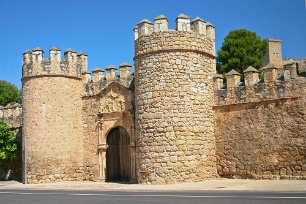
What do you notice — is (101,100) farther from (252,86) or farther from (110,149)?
(252,86)

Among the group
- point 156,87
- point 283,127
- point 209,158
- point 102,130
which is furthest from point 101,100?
point 283,127

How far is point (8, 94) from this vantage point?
43594mm

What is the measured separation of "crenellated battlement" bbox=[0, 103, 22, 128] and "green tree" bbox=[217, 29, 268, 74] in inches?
494

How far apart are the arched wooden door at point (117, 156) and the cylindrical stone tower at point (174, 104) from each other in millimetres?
3270

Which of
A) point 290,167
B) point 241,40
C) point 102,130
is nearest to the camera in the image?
point 290,167

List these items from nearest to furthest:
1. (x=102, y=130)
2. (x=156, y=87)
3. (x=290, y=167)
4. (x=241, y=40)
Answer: (x=290, y=167), (x=156, y=87), (x=102, y=130), (x=241, y=40)

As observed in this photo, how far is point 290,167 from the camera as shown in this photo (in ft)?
54.3

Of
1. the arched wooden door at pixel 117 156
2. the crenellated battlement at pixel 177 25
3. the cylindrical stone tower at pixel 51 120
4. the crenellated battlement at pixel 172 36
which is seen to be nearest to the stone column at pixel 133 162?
the arched wooden door at pixel 117 156

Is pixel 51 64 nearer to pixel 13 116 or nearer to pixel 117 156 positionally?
pixel 117 156

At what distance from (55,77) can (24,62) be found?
198cm

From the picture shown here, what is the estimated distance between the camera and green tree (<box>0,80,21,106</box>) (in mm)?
43125

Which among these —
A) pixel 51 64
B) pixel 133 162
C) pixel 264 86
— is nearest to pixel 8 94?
pixel 51 64

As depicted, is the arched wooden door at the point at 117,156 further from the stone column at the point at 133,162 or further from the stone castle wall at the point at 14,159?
the stone castle wall at the point at 14,159

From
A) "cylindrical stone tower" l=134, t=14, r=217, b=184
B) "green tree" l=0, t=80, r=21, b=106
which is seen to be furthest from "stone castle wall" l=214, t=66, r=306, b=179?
"green tree" l=0, t=80, r=21, b=106
